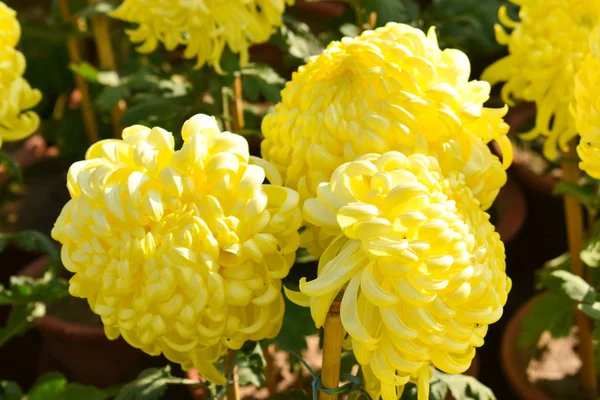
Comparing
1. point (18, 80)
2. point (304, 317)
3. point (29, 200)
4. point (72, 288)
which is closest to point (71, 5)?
point (29, 200)

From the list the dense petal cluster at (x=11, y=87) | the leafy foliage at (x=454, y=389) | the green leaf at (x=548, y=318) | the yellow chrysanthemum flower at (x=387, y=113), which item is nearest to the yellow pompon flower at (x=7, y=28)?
the dense petal cluster at (x=11, y=87)

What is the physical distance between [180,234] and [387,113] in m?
0.27

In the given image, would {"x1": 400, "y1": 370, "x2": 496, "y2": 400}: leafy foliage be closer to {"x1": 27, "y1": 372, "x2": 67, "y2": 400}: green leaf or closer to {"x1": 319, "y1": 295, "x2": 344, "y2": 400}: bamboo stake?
{"x1": 319, "y1": 295, "x2": 344, "y2": 400}: bamboo stake

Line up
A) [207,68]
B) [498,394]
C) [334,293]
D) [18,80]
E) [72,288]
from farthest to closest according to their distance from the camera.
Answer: [498,394], [207,68], [18,80], [72,288], [334,293]

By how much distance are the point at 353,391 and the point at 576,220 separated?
89cm

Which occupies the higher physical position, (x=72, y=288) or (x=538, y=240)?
(x=72, y=288)

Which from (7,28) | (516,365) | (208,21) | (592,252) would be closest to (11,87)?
(7,28)

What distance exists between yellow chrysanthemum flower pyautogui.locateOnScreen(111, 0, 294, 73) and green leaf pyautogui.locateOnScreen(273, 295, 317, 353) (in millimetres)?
465

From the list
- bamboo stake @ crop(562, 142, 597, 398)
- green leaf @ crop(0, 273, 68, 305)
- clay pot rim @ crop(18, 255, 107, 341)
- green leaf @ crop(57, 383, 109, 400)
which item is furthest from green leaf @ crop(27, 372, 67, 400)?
bamboo stake @ crop(562, 142, 597, 398)

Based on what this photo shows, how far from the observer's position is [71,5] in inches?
93.8

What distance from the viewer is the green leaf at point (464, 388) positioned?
1.25 meters

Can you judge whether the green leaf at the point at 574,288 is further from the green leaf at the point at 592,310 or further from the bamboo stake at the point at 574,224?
the bamboo stake at the point at 574,224

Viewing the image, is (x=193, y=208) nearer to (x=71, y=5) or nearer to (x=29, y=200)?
(x=71, y=5)

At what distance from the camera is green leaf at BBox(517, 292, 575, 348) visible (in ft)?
5.73
